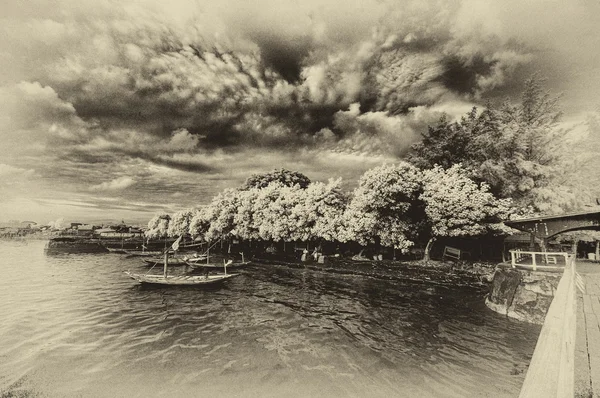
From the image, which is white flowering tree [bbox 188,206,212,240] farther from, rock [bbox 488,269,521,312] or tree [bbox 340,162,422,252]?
rock [bbox 488,269,521,312]

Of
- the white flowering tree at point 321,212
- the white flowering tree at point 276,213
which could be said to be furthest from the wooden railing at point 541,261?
the white flowering tree at point 276,213

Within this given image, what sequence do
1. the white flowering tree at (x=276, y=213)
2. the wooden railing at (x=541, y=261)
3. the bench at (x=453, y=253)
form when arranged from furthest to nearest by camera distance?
the white flowering tree at (x=276, y=213) → the bench at (x=453, y=253) → the wooden railing at (x=541, y=261)

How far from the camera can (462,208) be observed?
2369 centimetres

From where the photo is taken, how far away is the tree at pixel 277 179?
6328 cm

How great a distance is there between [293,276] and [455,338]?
17029mm

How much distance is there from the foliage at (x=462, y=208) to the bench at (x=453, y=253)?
3497 mm

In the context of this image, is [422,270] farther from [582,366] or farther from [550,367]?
[550,367]

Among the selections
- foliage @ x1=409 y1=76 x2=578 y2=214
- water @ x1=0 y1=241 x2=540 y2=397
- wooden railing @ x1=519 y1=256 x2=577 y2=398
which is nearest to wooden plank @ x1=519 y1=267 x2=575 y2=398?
wooden railing @ x1=519 y1=256 x2=577 y2=398

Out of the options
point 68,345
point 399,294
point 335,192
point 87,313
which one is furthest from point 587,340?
point 335,192

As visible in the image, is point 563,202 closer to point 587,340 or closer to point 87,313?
point 587,340

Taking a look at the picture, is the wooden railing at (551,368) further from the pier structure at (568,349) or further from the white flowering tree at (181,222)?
the white flowering tree at (181,222)

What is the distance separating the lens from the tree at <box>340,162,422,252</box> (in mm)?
25750

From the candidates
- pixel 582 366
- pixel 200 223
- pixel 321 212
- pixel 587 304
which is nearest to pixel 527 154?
pixel 321 212

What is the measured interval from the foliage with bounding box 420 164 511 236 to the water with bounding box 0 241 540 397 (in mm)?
6405
